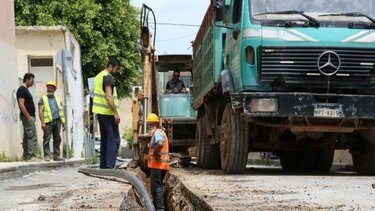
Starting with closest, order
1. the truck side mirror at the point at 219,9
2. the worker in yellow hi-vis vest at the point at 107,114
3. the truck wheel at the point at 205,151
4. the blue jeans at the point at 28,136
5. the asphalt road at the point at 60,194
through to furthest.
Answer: the asphalt road at the point at 60,194
the worker in yellow hi-vis vest at the point at 107,114
the truck side mirror at the point at 219,9
the truck wheel at the point at 205,151
the blue jeans at the point at 28,136

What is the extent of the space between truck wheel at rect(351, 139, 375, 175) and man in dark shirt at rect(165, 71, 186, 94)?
7497mm

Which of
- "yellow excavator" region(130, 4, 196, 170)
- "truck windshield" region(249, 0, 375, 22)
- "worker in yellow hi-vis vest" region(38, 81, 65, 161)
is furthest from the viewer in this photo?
"yellow excavator" region(130, 4, 196, 170)

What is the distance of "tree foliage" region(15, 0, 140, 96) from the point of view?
2625 cm

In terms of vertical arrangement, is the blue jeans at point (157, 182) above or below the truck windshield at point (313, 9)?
below

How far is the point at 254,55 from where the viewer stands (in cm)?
861

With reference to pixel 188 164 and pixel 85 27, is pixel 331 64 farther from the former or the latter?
pixel 85 27

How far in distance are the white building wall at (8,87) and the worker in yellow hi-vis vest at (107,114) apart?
178 inches

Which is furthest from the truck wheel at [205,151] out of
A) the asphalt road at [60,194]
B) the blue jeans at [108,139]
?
the blue jeans at [108,139]

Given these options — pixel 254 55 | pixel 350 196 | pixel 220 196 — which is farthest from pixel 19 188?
pixel 350 196

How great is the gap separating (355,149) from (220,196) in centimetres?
409

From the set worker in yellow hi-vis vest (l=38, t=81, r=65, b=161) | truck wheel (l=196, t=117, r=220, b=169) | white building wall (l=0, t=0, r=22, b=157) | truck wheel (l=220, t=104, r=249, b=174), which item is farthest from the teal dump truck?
white building wall (l=0, t=0, r=22, b=157)

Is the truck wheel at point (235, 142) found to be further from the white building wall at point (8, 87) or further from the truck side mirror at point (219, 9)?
the white building wall at point (8, 87)

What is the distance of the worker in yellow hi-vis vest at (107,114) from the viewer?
8945 millimetres

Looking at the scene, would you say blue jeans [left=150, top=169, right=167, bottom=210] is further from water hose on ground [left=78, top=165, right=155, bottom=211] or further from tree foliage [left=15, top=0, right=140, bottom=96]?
tree foliage [left=15, top=0, right=140, bottom=96]
